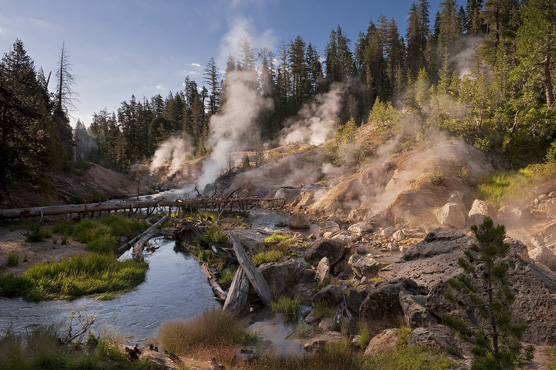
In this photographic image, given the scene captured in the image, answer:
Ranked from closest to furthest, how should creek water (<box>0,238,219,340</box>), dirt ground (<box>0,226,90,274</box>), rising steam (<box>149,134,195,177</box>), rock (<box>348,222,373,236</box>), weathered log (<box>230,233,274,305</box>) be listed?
creek water (<box>0,238,219,340</box>) < weathered log (<box>230,233,274,305</box>) < dirt ground (<box>0,226,90,274</box>) < rock (<box>348,222,373,236</box>) < rising steam (<box>149,134,195,177</box>)

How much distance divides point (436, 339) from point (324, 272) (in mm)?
5566

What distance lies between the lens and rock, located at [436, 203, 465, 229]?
15.8 metres

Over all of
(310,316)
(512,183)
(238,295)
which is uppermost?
(512,183)

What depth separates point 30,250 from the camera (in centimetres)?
1177

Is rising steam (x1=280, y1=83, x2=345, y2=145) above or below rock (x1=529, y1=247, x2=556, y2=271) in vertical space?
above

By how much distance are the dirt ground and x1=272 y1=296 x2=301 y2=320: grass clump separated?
852 centimetres

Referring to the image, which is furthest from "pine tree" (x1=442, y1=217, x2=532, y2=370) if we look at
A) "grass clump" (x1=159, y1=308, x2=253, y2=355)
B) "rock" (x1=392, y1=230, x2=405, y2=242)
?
"rock" (x1=392, y1=230, x2=405, y2=242)

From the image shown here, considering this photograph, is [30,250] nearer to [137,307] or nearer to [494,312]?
[137,307]

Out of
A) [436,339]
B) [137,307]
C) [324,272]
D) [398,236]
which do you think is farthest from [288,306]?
[398,236]

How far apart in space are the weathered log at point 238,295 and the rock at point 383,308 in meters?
3.58

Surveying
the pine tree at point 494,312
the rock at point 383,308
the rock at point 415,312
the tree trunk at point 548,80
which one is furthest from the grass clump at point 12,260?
the tree trunk at point 548,80

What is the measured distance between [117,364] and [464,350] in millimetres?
5846

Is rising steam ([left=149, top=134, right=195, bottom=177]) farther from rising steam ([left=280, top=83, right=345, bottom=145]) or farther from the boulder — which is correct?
the boulder

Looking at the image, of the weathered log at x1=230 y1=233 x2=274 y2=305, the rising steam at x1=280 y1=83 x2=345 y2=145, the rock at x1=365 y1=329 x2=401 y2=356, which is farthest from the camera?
the rising steam at x1=280 y1=83 x2=345 y2=145
